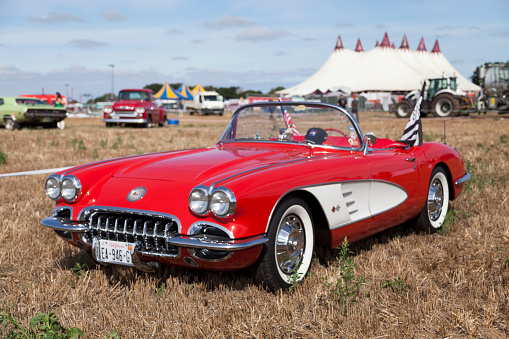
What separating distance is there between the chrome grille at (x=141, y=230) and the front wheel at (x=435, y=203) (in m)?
2.65

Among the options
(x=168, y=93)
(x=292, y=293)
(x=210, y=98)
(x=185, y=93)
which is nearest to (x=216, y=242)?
(x=292, y=293)

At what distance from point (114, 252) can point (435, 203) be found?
3.21 metres

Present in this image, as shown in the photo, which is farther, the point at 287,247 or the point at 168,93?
the point at 168,93

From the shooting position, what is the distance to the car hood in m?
3.59

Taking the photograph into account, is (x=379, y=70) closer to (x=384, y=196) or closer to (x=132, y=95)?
(x=132, y=95)

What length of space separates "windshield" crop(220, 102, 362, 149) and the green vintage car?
1566 cm

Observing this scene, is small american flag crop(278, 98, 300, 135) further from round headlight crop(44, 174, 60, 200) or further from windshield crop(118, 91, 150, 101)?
windshield crop(118, 91, 150, 101)

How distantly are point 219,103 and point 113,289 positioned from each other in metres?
38.7

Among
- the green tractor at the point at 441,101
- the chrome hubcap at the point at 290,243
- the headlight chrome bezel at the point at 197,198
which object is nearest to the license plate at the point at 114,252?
the headlight chrome bezel at the point at 197,198

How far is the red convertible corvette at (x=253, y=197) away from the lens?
10.7 ft

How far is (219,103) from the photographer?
41875mm

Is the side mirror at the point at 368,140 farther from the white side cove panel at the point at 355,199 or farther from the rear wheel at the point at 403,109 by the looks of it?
the rear wheel at the point at 403,109

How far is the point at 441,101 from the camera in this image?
26.8 m

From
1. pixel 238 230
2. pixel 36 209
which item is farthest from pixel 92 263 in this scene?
pixel 36 209
